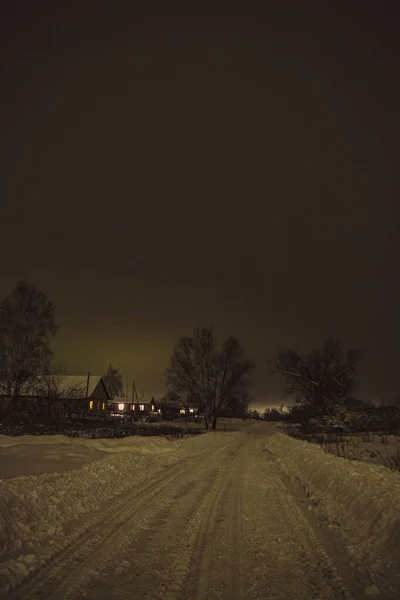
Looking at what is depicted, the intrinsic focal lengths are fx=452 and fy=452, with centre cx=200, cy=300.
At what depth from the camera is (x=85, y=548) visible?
6.14 metres

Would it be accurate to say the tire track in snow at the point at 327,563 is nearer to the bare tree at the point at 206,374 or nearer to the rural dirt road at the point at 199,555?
the rural dirt road at the point at 199,555

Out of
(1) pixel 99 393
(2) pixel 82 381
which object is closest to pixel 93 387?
(2) pixel 82 381

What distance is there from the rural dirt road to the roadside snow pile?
315mm

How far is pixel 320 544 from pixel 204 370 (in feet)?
172

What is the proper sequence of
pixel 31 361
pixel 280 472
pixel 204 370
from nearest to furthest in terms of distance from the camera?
pixel 280 472 < pixel 31 361 < pixel 204 370

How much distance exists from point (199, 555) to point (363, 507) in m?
3.31

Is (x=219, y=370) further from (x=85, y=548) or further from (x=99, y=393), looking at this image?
(x=85, y=548)

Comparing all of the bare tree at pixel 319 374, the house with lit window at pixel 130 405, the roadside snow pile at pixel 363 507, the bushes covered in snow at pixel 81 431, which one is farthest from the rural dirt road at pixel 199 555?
the house with lit window at pixel 130 405

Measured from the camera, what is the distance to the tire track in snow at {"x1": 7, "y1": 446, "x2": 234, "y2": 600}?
4.72 meters

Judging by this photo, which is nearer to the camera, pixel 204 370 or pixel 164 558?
pixel 164 558

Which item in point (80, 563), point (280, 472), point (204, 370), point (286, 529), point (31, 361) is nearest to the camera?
point (80, 563)

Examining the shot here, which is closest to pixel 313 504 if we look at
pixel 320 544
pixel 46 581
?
pixel 320 544

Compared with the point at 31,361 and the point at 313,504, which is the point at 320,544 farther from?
the point at 31,361

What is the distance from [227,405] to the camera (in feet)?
200
